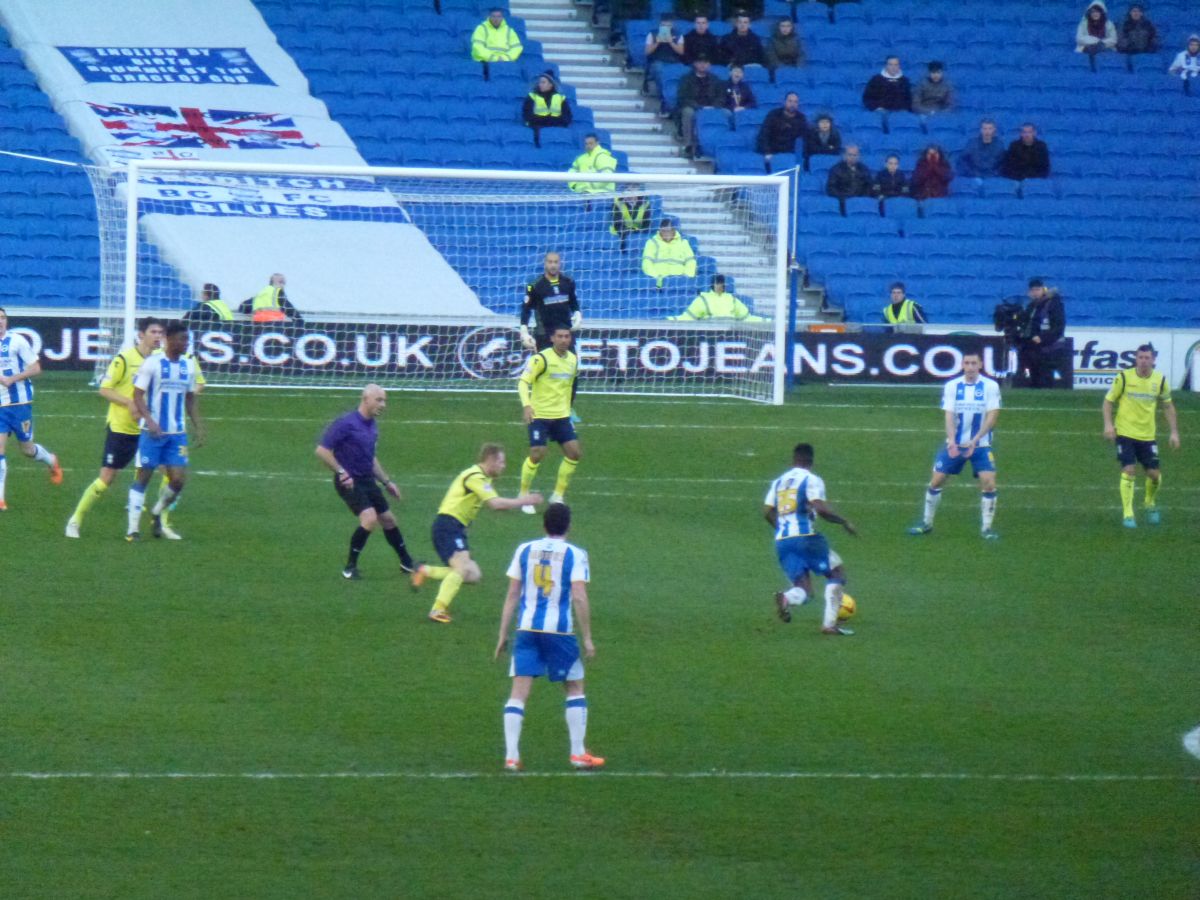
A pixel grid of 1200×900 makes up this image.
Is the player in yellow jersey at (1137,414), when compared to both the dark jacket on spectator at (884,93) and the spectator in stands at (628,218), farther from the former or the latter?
the dark jacket on spectator at (884,93)

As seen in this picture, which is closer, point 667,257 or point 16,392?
point 16,392

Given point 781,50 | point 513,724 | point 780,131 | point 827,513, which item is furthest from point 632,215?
point 513,724

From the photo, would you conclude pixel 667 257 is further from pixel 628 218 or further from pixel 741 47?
pixel 741 47

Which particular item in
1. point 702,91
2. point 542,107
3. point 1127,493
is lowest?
point 1127,493

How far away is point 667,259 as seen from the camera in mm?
29188

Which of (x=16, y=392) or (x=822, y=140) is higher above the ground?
(x=822, y=140)

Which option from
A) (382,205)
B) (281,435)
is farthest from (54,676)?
(382,205)

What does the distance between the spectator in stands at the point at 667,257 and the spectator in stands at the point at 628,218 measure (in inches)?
28.0

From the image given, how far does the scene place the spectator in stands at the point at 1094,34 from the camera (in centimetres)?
3697

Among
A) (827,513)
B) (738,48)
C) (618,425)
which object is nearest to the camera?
(827,513)

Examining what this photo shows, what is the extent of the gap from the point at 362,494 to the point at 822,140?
20680mm

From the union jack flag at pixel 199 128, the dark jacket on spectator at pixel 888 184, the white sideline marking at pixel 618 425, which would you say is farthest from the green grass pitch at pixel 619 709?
the dark jacket on spectator at pixel 888 184

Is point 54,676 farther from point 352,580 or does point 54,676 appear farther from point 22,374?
point 22,374

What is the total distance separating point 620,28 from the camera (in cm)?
3706
